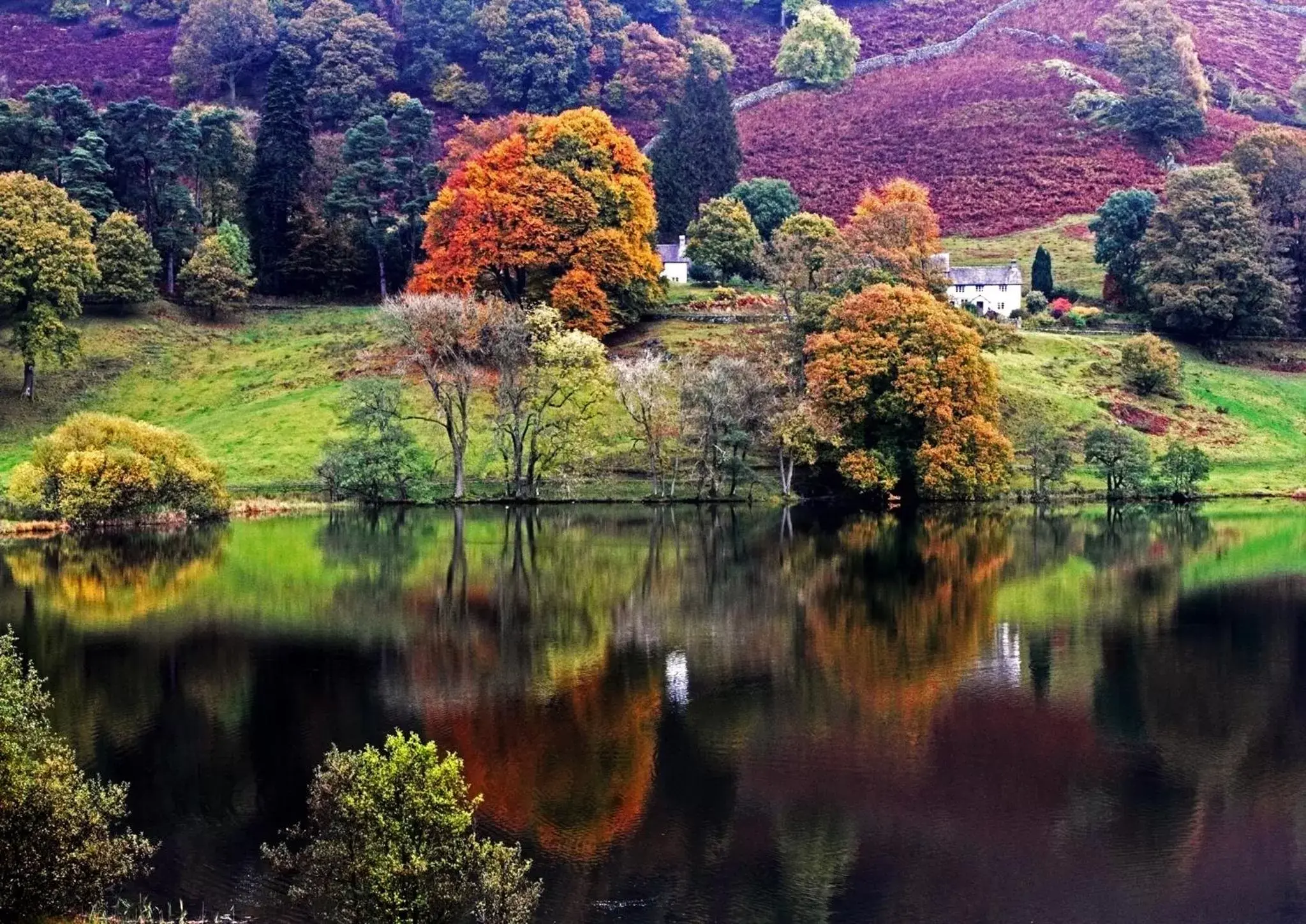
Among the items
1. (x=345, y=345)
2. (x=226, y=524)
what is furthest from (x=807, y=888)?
(x=345, y=345)

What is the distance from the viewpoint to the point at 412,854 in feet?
54.0

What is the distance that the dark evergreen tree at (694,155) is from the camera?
11500 centimetres

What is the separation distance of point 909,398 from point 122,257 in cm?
5451

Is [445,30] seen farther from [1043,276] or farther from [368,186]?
[1043,276]

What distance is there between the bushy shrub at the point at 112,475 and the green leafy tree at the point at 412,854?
4888 cm

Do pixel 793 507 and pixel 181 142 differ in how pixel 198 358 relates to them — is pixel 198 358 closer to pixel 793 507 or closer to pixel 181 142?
pixel 181 142

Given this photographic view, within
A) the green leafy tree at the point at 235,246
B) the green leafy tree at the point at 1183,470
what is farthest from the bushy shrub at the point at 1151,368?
the green leafy tree at the point at 235,246

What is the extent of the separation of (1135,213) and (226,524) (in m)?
72.0

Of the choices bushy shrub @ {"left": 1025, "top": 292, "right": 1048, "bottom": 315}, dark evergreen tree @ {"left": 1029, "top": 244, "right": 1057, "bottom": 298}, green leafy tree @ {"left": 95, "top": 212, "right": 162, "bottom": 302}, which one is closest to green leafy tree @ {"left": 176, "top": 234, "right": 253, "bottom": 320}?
green leafy tree @ {"left": 95, "top": 212, "right": 162, "bottom": 302}

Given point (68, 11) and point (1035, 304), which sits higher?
point (68, 11)

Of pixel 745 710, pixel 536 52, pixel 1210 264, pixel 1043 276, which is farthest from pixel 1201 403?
pixel 536 52

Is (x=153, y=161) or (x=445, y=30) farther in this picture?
(x=445, y=30)

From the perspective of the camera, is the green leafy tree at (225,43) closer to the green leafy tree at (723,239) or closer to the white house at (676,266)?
the white house at (676,266)

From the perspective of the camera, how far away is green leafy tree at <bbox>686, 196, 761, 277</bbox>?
104062 mm
